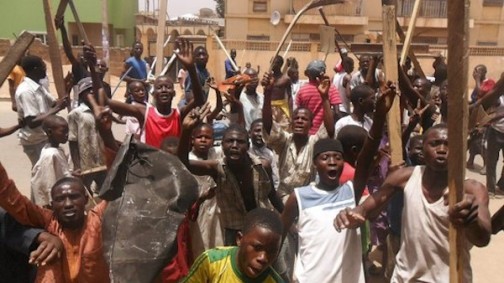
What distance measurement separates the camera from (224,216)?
3.55 meters

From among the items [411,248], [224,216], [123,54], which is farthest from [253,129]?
A: [123,54]

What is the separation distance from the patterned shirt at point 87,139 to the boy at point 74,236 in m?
2.47

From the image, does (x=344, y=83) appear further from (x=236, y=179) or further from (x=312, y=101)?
(x=236, y=179)

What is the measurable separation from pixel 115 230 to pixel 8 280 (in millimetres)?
526

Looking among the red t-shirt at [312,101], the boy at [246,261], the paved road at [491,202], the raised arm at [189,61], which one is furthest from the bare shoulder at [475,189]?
the red t-shirt at [312,101]

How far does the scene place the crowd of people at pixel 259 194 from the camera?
2.39 m

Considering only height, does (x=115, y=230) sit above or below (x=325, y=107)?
below

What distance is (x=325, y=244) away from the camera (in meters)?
2.84

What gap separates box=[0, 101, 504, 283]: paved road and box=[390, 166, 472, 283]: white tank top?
244 centimetres

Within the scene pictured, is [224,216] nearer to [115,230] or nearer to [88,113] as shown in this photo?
[115,230]

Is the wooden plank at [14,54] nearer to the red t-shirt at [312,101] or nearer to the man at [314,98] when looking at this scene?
the man at [314,98]

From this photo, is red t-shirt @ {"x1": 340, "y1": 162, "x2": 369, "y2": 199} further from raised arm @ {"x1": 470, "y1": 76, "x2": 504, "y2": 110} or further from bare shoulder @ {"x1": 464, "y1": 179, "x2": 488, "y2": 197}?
raised arm @ {"x1": 470, "y1": 76, "x2": 504, "y2": 110}

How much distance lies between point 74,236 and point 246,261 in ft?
3.18

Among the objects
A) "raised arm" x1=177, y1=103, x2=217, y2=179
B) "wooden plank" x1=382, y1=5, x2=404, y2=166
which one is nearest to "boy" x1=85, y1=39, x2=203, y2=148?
"raised arm" x1=177, y1=103, x2=217, y2=179
